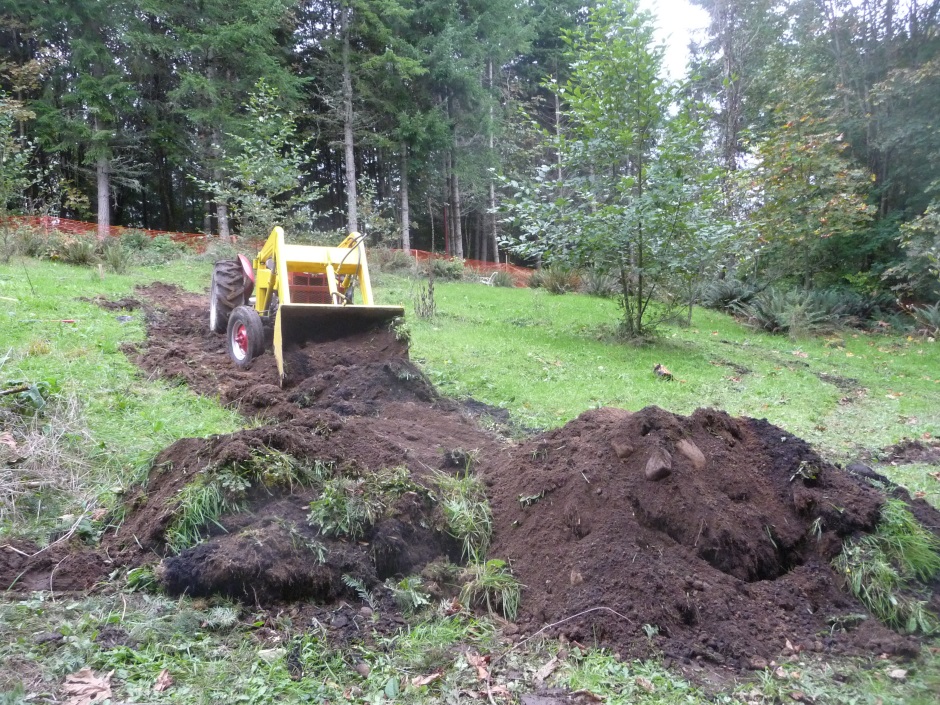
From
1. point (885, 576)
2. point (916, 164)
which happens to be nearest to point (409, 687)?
point (885, 576)

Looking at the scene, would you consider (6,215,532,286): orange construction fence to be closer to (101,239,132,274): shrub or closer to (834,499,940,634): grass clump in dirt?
(101,239,132,274): shrub

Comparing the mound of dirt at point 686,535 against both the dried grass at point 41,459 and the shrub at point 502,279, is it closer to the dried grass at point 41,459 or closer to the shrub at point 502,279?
the dried grass at point 41,459

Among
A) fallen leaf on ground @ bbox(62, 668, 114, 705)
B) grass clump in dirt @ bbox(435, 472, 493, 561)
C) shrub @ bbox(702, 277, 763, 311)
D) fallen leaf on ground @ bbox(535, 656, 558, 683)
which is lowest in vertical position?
fallen leaf on ground @ bbox(535, 656, 558, 683)

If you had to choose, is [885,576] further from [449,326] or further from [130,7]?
[130,7]

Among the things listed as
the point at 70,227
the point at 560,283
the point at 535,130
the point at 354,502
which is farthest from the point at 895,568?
the point at 70,227

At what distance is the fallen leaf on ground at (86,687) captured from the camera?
8.06 ft

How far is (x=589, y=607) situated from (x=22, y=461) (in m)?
3.70

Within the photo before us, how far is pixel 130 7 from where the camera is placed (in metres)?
22.8

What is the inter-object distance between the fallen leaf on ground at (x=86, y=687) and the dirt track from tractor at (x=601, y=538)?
0.63 meters

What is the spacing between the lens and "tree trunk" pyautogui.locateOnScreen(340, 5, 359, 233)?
2358cm

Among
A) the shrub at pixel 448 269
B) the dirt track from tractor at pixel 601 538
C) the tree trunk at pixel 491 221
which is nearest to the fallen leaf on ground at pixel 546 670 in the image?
the dirt track from tractor at pixel 601 538

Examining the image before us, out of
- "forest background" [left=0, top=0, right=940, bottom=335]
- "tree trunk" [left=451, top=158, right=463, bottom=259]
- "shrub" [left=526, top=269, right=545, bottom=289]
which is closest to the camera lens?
"forest background" [left=0, top=0, right=940, bottom=335]

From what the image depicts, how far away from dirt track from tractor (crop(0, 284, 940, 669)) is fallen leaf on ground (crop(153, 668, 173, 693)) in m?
0.56

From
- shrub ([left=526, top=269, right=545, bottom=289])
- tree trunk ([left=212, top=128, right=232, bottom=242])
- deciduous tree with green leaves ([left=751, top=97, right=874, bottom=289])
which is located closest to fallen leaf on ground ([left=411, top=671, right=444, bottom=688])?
deciduous tree with green leaves ([left=751, top=97, right=874, bottom=289])
